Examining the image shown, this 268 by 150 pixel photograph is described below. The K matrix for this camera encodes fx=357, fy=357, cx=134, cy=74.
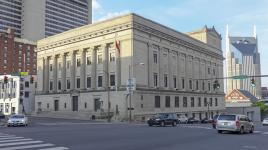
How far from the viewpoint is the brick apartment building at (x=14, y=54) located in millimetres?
142625

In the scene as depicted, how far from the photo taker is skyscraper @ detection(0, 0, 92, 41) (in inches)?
6294

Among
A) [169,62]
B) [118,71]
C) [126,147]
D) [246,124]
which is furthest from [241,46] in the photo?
[126,147]

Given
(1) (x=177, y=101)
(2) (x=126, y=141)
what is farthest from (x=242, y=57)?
(2) (x=126, y=141)

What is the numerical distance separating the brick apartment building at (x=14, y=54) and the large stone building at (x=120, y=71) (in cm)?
6378

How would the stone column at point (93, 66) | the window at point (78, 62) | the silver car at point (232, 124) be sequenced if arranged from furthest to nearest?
the window at point (78, 62) < the stone column at point (93, 66) < the silver car at point (232, 124)

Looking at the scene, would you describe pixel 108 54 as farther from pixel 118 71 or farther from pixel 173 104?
pixel 173 104

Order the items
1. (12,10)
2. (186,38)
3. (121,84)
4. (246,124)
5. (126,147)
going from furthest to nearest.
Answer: (12,10)
(186,38)
(121,84)
(246,124)
(126,147)

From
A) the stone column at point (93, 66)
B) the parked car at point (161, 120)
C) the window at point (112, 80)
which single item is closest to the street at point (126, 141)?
the parked car at point (161, 120)

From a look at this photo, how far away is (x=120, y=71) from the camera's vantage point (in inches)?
2589

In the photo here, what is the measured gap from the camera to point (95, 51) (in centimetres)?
7138

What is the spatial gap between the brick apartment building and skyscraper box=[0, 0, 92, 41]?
1196cm

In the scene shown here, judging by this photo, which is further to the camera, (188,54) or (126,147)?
(188,54)

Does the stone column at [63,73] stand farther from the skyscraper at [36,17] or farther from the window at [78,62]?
the skyscraper at [36,17]

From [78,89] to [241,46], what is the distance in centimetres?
13892
